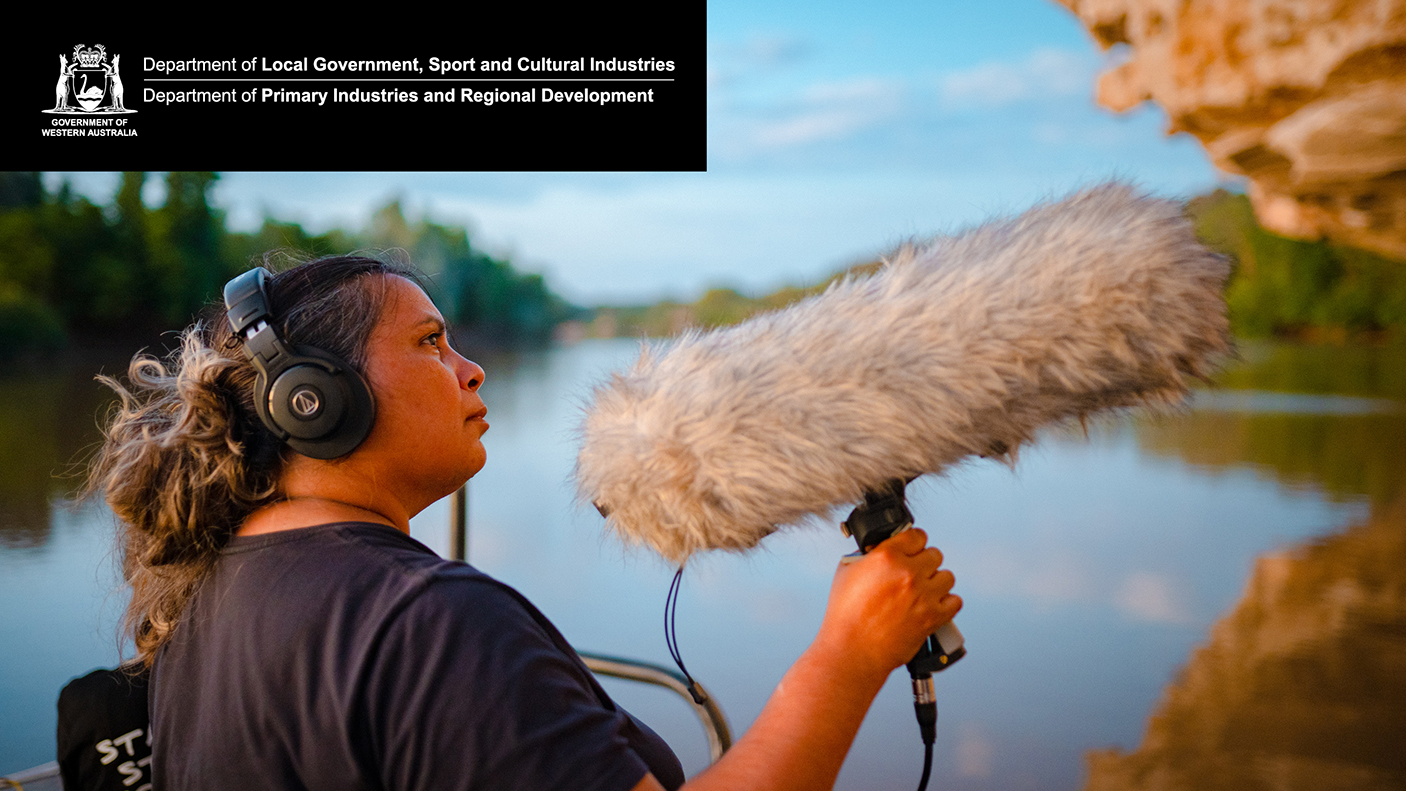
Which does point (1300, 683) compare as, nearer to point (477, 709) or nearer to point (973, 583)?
point (973, 583)

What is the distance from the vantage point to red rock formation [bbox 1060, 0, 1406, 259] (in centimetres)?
485

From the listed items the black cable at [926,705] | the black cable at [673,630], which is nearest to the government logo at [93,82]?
the black cable at [673,630]

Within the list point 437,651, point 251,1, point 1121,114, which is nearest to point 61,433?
point 251,1

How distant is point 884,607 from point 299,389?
46 centimetres

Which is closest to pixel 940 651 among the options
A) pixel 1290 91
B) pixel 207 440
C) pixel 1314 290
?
pixel 207 440

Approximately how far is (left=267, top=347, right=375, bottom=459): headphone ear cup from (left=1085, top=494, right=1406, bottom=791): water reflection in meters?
2.28

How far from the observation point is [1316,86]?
514 cm

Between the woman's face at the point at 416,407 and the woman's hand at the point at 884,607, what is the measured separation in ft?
1.05

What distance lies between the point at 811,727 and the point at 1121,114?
25.0ft

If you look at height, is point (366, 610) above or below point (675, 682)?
A: above

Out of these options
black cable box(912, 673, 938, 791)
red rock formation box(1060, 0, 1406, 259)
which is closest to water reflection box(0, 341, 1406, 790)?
black cable box(912, 673, 938, 791)

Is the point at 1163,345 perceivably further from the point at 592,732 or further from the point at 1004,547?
the point at 1004,547

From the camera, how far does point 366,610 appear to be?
572 mm

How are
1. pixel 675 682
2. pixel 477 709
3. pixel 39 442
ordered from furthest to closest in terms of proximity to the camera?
pixel 39 442
pixel 675 682
pixel 477 709
